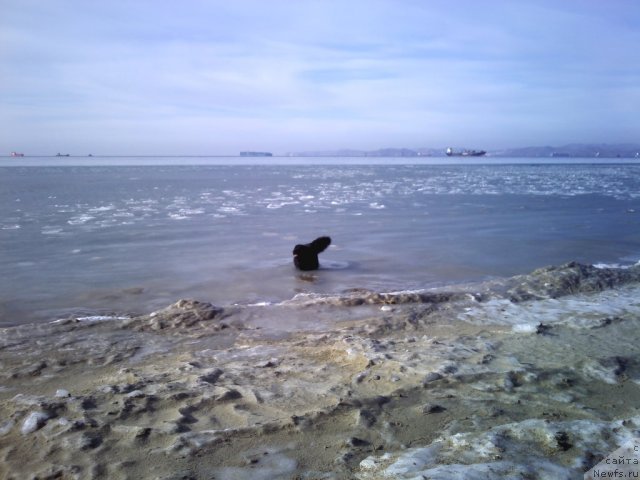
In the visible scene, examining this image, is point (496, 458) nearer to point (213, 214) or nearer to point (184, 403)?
point (184, 403)

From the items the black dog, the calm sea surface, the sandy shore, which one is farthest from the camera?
the black dog

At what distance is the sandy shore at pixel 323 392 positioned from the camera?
3537mm

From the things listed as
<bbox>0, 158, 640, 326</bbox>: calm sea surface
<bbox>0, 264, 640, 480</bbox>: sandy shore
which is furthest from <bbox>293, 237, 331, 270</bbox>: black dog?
<bbox>0, 264, 640, 480</bbox>: sandy shore

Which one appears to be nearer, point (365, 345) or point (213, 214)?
point (365, 345)

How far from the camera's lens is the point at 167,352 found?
598cm

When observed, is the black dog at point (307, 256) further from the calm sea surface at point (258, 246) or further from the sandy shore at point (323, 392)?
the sandy shore at point (323, 392)

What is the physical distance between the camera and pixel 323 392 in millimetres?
4648

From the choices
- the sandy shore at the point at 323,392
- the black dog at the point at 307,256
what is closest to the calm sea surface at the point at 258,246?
the black dog at the point at 307,256

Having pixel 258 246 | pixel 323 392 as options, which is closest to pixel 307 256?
pixel 258 246

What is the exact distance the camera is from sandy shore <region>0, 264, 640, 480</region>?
3.54 metres

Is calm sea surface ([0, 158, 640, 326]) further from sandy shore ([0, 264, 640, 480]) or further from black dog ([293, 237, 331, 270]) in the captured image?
sandy shore ([0, 264, 640, 480])

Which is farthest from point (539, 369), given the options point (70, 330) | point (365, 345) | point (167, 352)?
point (70, 330)

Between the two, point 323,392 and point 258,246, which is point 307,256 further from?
point 323,392

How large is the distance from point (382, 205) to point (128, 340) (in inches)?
714
